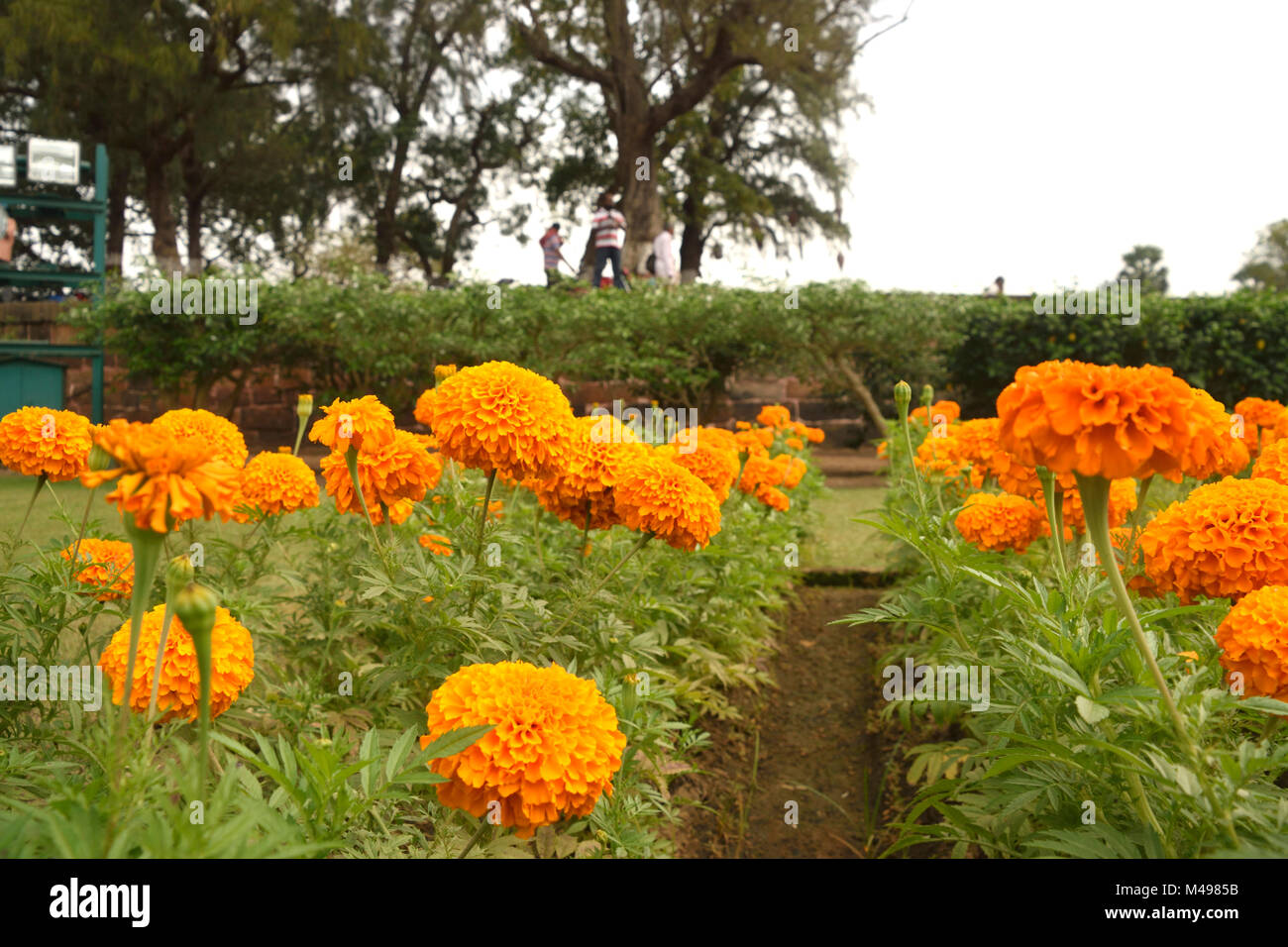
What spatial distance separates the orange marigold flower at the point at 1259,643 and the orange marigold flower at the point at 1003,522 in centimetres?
89

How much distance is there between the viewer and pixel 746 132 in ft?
76.7

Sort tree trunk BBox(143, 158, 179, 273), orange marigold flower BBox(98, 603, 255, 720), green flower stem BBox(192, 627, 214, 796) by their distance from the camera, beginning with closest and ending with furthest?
1. green flower stem BBox(192, 627, 214, 796)
2. orange marigold flower BBox(98, 603, 255, 720)
3. tree trunk BBox(143, 158, 179, 273)

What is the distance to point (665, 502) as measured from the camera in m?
1.69

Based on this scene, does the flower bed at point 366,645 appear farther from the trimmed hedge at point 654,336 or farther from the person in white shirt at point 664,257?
the person in white shirt at point 664,257

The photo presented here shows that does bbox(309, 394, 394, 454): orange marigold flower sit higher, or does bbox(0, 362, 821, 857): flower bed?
bbox(309, 394, 394, 454): orange marigold flower

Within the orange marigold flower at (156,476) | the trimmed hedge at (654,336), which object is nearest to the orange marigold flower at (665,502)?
the orange marigold flower at (156,476)

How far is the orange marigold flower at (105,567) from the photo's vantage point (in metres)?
1.55

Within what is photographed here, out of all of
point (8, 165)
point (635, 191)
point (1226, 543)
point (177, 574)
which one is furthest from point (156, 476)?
point (635, 191)

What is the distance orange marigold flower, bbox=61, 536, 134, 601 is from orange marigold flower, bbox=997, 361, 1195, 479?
4.88 feet

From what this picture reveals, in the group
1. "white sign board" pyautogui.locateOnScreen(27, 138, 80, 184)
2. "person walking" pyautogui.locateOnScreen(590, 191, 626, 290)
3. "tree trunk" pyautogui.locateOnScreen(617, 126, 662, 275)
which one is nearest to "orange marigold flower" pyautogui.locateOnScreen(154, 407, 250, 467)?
"person walking" pyautogui.locateOnScreen(590, 191, 626, 290)

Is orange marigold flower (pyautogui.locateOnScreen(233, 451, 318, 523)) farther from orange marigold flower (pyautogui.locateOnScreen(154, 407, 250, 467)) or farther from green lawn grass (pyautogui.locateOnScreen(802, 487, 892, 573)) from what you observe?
green lawn grass (pyautogui.locateOnScreen(802, 487, 892, 573))

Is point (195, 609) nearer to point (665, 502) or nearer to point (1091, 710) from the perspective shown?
point (1091, 710)

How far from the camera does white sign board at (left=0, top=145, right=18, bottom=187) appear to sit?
995 cm

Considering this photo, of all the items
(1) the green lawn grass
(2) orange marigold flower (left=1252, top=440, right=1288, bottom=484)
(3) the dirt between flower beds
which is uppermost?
(2) orange marigold flower (left=1252, top=440, right=1288, bottom=484)
